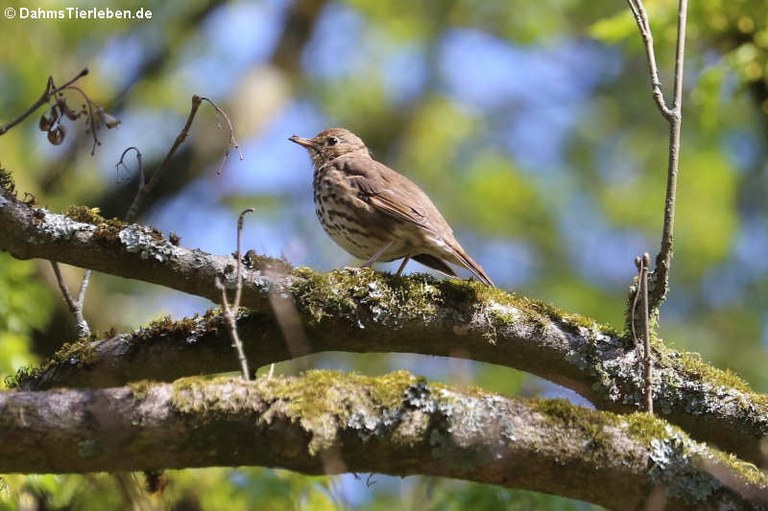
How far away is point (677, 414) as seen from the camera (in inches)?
165

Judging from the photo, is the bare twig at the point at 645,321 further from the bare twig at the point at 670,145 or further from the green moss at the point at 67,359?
the green moss at the point at 67,359

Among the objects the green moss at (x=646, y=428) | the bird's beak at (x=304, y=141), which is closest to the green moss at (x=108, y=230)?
the green moss at (x=646, y=428)

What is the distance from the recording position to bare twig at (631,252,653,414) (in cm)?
381

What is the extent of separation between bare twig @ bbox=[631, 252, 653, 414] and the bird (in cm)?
134

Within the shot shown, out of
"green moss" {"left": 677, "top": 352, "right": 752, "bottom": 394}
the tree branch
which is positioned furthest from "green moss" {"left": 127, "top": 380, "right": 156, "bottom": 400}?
"green moss" {"left": 677, "top": 352, "right": 752, "bottom": 394}

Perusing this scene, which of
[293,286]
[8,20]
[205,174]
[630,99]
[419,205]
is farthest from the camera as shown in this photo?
[630,99]

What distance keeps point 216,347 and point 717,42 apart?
5.91m

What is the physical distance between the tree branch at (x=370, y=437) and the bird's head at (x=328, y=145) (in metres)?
4.37

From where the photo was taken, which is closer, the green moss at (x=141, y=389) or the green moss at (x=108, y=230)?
the green moss at (x=141, y=389)

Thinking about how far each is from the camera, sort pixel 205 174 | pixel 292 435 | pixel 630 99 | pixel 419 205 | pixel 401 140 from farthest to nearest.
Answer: pixel 401 140 → pixel 630 99 → pixel 205 174 → pixel 419 205 → pixel 292 435

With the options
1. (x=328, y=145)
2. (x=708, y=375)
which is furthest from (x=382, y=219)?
(x=708, y=375)

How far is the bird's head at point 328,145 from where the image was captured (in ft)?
24.8

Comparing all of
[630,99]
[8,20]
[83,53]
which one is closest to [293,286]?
[8,20]

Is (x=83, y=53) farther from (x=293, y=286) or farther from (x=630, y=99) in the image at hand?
(x=293, y=286)
